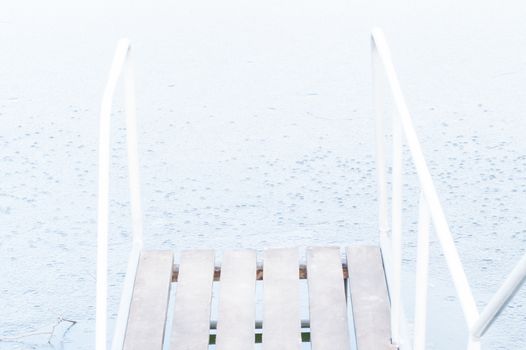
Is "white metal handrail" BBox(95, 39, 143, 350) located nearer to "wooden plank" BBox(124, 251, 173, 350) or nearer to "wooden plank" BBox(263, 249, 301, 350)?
"wooden plank" BBox(124, 251, 173, 350)

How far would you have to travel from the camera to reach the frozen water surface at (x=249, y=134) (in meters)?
3.38

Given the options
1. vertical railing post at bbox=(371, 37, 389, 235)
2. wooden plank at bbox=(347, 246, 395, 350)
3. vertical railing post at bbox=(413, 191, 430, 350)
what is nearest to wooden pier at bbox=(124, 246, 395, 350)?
wooden plank at bbox=(347, 246, 395, 350)

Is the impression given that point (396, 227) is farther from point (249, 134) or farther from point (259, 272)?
point (249, 134)

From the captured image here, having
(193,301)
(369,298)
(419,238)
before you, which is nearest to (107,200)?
(419,238)

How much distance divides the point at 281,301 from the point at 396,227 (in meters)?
0.46

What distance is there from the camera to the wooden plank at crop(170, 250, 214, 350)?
8.04 feet

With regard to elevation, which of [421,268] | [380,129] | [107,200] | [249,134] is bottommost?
[421,268]

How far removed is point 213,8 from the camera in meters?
5.93

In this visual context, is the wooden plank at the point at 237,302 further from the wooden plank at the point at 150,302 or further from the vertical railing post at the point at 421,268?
the vertical railing post at the point at 421,268

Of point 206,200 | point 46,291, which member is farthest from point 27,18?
point 46,291

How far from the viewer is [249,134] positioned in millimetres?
4297

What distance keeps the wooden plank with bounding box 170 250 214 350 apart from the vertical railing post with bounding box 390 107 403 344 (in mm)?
450

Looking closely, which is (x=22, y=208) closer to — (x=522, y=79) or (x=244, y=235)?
(x=244, y=235)

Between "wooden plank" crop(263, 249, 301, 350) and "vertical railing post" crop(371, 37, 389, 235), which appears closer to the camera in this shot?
"wooden plank" crop(263, 249, 301, 350)
